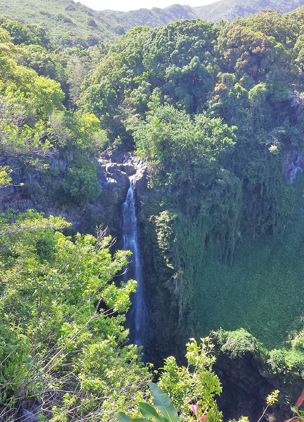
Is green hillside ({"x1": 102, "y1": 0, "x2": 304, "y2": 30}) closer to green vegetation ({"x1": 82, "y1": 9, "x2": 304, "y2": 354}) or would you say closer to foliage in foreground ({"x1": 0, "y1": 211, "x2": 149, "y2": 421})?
green vegetation ({"x1": 82, "y1": 9, "x2": 304, "y2": 354})

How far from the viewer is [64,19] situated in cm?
5294

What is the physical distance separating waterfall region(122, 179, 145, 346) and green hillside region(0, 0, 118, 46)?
129ft

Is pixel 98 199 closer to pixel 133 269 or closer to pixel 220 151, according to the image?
pixel 133 269

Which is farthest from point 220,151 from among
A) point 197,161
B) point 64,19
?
point 64,19

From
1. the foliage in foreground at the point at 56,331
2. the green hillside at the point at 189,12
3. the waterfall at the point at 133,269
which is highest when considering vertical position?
→ the green hillside at the point at 189,12

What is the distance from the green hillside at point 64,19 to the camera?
154ft

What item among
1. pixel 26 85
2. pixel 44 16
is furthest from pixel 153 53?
pixel 44 16

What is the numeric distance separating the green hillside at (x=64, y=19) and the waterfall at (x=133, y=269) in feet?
129

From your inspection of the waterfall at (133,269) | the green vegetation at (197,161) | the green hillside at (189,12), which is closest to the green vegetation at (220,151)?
the green vegetation at (197,161)

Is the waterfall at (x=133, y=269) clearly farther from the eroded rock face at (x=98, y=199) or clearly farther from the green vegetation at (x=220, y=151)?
the green vegetation at (x=220, y=151)

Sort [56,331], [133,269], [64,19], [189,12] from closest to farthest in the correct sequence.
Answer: [56,331] → [133,269] → [64,19] → [189,12]

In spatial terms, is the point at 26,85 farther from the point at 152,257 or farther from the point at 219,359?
the point at 219,359

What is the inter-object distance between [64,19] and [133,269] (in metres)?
54.5

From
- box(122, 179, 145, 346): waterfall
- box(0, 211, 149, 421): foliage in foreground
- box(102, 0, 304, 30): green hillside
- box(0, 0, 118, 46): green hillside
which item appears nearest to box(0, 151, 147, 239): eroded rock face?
box(122, 179, 145, 346): waterfall
